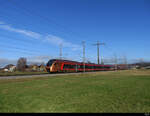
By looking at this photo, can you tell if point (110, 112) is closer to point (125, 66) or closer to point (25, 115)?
point (25, 115)

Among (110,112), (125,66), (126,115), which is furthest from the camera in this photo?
(125,66)

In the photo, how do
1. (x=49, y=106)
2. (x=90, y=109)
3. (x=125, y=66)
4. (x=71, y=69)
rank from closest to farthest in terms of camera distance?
1. (x=90, y=109)
2. (x=49, y=106)
3. (x=71, y=69)
4. (x=125, y=66)

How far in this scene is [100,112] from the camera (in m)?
5.10

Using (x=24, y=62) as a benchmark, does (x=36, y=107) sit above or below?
below

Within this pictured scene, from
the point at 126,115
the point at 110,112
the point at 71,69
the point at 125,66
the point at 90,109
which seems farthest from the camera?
the point at 125,66

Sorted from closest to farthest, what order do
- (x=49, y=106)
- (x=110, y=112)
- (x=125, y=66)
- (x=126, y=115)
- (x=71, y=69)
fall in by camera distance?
(x=126, y=115) < (x=110, y=112) < (x=49, y=106) < (x=71, y=69) < (x=125, y=66)

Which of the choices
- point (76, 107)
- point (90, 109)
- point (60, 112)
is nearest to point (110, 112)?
point (90, 109)

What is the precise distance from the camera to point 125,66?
8950 cm

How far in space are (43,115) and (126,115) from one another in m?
2.85

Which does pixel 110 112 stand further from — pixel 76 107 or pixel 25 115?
pixel 25 115

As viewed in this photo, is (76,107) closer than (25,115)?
No

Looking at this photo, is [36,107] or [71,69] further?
[71,69]

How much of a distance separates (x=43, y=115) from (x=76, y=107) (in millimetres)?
1428

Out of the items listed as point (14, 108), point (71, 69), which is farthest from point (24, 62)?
point (14, 108)
